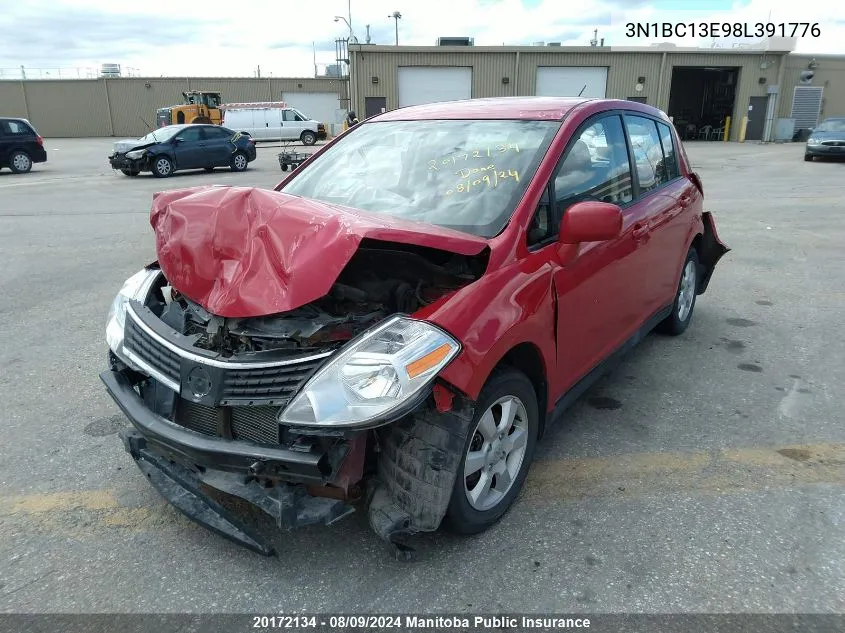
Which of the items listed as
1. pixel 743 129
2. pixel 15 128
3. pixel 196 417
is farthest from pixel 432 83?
pixel 196 417

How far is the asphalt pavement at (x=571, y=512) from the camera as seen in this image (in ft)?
8.12

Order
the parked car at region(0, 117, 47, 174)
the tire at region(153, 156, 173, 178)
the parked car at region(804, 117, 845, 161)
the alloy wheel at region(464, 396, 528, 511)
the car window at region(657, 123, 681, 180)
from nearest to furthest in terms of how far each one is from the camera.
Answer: the alloy wheel at region(464, 396, 528, 511) < the car window at region(657, 123, 681, 180) < the tire at region(153, 156, 173, 178) < the parked car at region(0, 117, 47, 174) < the parked car at region(804, 117, 845, 161)

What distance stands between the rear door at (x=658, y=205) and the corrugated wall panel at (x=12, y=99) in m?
56.5

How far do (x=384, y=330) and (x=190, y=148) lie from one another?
19.4 m

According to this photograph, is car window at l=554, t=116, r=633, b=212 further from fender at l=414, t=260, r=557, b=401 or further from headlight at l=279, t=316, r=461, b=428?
headlight at l=279, t=316, r=461, b=428

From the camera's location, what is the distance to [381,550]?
2713 mm

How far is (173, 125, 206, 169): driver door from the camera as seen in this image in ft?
63.9

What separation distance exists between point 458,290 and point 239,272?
90cm

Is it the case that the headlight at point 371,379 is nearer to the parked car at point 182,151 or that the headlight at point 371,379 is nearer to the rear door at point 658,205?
the rear door at point 658,205

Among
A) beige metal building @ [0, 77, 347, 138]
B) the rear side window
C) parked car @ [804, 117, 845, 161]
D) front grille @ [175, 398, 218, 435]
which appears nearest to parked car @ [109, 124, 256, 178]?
the rear side window

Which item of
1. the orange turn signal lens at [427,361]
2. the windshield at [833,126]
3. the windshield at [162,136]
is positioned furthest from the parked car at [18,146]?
the windshield at [833,126]

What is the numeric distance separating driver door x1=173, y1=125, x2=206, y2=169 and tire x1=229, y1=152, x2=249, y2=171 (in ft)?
3.27

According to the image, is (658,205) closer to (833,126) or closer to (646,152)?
(646,152)

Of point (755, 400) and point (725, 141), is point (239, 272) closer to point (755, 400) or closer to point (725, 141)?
point (755, 400)
